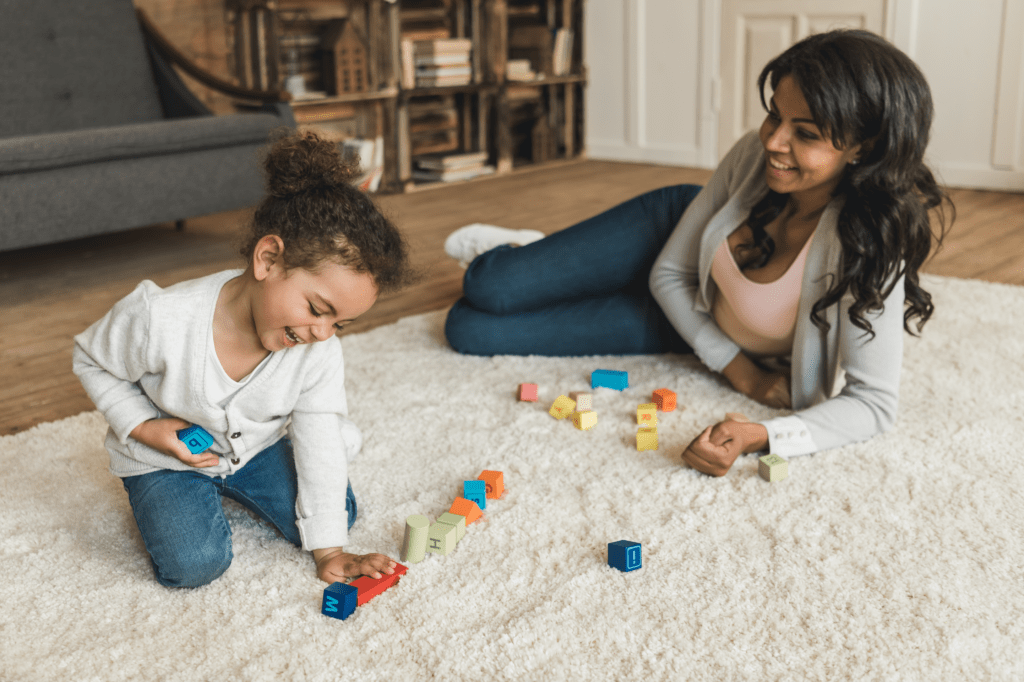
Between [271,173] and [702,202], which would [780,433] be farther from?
[271,173]

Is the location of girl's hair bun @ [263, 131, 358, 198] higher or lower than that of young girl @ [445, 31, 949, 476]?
higher

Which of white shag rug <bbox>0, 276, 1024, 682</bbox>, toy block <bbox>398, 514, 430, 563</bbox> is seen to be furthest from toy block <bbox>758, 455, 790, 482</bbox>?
toy block <bbox>398, 514, 430, 563</bbox>

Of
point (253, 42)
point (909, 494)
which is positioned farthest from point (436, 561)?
point (253, 42)

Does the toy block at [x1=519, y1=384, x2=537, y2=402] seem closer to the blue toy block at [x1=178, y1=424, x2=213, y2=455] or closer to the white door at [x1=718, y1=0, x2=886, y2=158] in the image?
the blue toy block at [x1=178, y1=424, x2=213, y2=455]

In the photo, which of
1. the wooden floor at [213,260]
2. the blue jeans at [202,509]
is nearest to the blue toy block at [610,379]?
the wooden floor at [213,260]

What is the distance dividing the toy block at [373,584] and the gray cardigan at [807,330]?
66cm

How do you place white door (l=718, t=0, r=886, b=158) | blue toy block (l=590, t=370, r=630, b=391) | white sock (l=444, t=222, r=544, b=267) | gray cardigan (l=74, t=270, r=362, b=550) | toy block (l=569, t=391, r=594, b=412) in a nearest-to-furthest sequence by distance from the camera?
gray cardigan (l=74, t=270, r=362, b=550), toy block (l=569, t=391, r=594, b=412), blue toy block (l=590, t=370, r=630, b=391), white sock (l=444, t=222, r=544, b=267), white door (l=718, t=0, r=886, b=158)

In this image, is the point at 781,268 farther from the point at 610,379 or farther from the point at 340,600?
the point at 340,600

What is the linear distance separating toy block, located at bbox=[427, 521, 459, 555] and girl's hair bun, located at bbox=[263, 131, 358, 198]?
1.57 feet

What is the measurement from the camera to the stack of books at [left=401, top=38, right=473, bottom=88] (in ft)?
13.9

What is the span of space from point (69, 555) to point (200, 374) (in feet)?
1.16

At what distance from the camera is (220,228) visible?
3535 millimetres

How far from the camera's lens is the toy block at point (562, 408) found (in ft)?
5.41

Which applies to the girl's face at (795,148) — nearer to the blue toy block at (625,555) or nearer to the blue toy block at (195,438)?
the blue toy block at (625,555)
